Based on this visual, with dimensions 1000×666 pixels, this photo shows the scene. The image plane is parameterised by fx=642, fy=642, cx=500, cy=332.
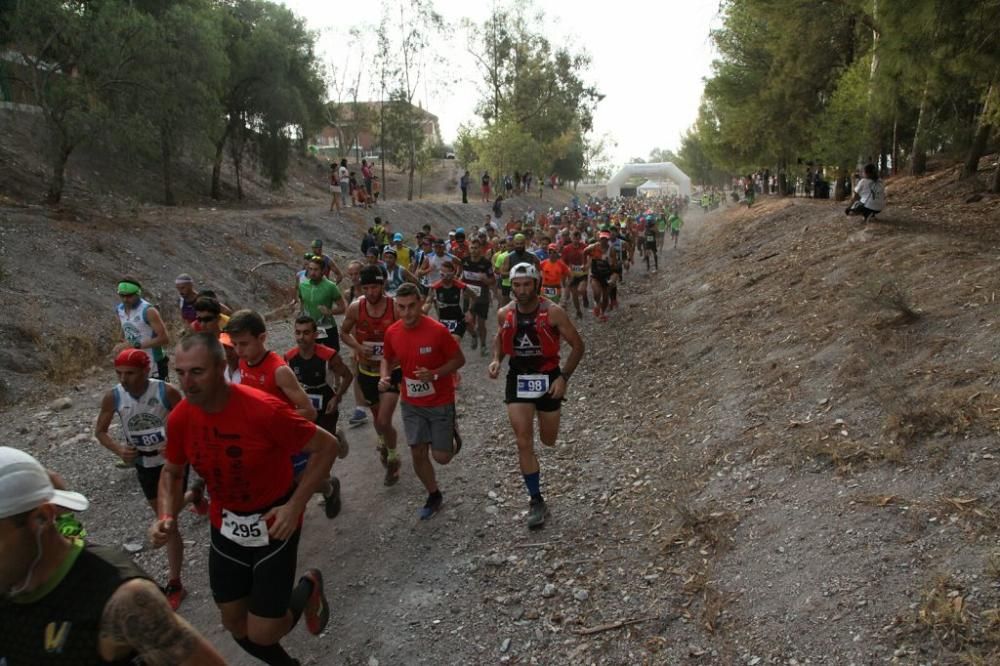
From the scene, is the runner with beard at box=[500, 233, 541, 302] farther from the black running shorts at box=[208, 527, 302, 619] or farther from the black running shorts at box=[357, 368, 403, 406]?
the black running shorts at box=[208, 527, 302, 619]

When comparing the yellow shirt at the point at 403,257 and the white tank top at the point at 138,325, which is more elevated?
the yellow shirt at the point at 403,257

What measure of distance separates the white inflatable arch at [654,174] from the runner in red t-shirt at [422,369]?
85.2 metres

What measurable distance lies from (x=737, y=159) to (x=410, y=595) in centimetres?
3383

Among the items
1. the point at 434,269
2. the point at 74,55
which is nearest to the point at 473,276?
→ the point at 434,269

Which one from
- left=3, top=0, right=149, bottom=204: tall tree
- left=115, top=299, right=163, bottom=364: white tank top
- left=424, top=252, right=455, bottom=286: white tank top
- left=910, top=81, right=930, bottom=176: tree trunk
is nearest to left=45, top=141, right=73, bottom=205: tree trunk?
left=3, top=0, right=149, bottom=204: tall tree

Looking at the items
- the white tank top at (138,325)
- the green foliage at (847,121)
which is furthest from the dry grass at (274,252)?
the green foliage at (847,121)

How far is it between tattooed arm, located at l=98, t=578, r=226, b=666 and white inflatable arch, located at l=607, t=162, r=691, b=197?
292ft

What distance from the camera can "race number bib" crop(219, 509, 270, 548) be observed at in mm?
3176

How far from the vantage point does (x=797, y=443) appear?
5.39 metres

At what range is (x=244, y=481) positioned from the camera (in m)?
3.11

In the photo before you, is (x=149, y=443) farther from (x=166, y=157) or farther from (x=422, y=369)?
(x=166, y=157)

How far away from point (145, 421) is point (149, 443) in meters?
0.16

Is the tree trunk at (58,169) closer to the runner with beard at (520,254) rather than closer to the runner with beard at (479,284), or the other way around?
the runner with beard at (479,284)

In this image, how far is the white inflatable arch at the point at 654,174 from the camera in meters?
Answer: 86.9
